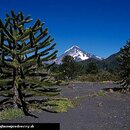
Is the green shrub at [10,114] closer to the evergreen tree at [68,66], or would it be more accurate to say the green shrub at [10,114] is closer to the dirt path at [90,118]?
the dirt path at [90,118]

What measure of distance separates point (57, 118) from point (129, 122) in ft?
12.5

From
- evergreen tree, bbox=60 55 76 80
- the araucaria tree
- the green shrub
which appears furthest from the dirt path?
evergreen tree, bbox=60 55 76 80

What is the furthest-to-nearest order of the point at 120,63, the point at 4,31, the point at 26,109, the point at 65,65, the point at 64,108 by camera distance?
the point at 65,65
the point at 120,63
the point at 64,108
the point at 26,109
the point at 4,31

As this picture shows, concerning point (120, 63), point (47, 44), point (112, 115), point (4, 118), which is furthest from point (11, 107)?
Answer: point (120, 63)

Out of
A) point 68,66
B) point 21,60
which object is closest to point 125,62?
point 21,60

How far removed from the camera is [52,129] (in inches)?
431

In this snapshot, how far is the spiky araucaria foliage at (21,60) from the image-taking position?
19328 mm

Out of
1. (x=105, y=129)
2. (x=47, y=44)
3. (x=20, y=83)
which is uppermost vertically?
(x=47, y=44)

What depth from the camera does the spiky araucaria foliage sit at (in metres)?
19.3

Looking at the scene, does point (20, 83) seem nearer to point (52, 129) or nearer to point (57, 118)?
point (57, 118)

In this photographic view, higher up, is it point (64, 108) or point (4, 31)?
point (4, 31)

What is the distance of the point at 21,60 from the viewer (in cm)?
2020

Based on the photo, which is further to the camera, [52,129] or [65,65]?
[65,65]

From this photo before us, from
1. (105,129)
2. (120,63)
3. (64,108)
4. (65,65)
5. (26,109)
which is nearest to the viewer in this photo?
(105,129)
